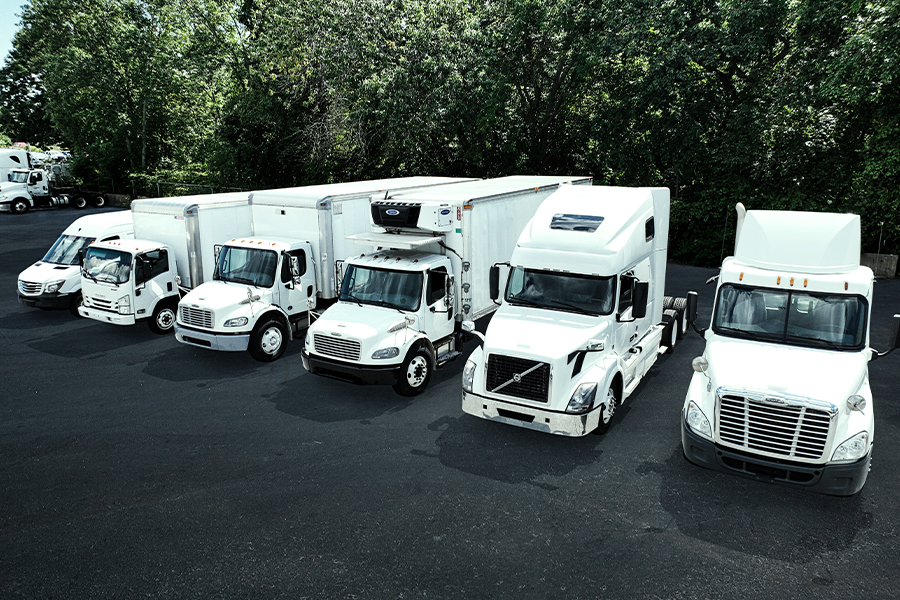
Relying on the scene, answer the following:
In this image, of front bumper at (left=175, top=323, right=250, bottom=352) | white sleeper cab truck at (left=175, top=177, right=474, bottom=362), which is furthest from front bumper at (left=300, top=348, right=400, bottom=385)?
white sleeper cab truck at (left=175, top=177, right=474, bottom=362)

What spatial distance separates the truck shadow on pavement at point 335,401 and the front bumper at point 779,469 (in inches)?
204

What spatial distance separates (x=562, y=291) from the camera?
10492 mm

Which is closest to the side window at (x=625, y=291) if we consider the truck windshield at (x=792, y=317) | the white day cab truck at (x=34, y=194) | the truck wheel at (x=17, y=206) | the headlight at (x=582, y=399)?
the truck windshield at (x=792, y=317)

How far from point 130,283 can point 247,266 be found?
314 cm

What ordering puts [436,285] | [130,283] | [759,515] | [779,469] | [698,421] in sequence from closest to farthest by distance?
[779,469] → [759,515] → [698,421] → [436,285] → [130,283]

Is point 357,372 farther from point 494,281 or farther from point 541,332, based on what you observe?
point 541,332

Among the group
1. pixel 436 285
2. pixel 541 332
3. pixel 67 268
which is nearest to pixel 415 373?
pixel 436 285

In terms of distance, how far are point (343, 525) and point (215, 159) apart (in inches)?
1164

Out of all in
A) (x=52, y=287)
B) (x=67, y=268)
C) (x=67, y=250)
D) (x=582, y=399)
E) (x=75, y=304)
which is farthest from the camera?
(x=67, y=250)

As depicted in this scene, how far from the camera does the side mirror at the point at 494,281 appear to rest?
11047mm

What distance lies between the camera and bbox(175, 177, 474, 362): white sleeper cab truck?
44.1 ft

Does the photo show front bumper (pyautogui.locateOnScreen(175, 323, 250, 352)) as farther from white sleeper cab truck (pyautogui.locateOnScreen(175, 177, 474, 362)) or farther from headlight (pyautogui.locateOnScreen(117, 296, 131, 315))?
headlight (pyautogui.locateOnScreen(117, 296, 131, 315))

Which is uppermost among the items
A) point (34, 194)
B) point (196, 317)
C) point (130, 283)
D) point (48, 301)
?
point (34, 194)

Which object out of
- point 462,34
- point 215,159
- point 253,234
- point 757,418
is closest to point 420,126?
point 462,34
